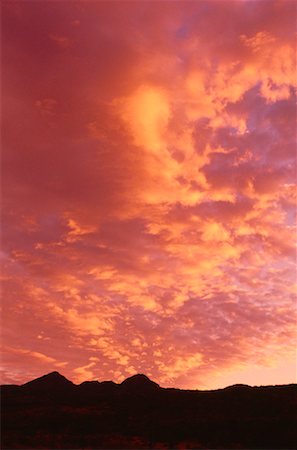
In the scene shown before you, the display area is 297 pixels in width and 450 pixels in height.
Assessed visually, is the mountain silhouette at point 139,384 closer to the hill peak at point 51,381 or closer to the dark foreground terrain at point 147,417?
the dark foreground terrain at point 147,417

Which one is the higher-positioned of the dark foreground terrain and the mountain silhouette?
the mountain silhouette

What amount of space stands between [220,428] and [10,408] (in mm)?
22245

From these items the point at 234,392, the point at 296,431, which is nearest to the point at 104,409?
the point at 234,392

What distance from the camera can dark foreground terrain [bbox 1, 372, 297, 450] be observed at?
124ft

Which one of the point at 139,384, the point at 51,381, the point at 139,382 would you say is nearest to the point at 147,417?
the point at 139,384

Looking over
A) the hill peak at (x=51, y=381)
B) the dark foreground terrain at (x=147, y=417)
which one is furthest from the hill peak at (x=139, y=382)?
the hill peak at (x=51, y=381)

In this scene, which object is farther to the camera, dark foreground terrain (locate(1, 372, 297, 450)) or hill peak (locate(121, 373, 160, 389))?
hill peak (locate(121, 373, 160, 389))

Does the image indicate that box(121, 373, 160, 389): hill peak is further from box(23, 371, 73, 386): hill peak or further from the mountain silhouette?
box(23, 371, 73, 386): hill peak

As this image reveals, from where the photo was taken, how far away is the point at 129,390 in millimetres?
53750

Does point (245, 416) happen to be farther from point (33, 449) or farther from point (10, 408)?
point (10, 408)

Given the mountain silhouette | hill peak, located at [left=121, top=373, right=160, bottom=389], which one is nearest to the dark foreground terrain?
the mountain silhouette

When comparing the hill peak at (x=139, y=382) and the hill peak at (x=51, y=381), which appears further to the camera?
the hill peak at (x=51, y=381)

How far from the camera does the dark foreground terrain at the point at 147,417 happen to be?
124 ft

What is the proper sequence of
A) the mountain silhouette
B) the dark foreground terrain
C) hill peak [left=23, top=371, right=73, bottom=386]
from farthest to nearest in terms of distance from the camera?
1. hill peak [left=23, top=371, right=73, bottom=386]
2. the mountain silhouette
3. the dark foreground terrain
